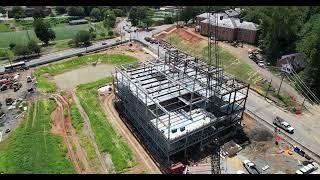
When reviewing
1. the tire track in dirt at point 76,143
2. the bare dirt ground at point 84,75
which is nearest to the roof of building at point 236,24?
the bare dirt ground at point 84,75

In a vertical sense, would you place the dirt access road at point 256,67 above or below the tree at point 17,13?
below

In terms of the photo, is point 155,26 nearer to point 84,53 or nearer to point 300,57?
point 84,53

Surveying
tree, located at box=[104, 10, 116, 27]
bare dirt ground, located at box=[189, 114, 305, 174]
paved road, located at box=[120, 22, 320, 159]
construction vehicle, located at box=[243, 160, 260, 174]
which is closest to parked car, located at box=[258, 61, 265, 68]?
paved road, located at box=[120, 22, 320, 159]

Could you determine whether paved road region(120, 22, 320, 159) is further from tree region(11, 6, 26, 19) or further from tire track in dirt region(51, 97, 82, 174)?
tree region(11, 6, 26, 19)

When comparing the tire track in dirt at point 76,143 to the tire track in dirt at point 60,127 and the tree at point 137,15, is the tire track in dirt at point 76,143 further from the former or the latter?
the tree at point 137,15

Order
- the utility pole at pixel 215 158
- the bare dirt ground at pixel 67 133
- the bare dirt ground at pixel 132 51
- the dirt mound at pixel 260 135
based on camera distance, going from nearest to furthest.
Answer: the utility pole at pixel 215 158 → the bare dirt ground at pixel 67 133 → the dirt mound at pixel 260 135 → the bare dirt ground at pixel 132 51

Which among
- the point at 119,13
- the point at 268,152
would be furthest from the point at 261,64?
the point at 119,13
